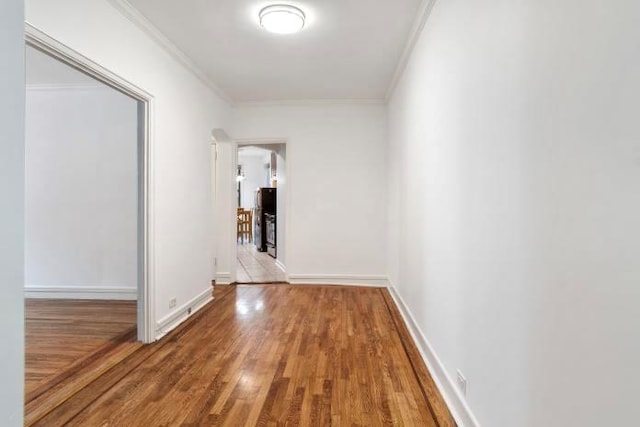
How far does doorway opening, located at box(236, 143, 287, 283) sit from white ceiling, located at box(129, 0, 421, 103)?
53.3 inches

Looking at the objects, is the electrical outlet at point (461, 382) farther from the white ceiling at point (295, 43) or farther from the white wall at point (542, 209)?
the white ceiling at point (295, 43)

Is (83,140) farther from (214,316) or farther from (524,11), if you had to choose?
(524,11)

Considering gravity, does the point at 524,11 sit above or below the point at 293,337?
above

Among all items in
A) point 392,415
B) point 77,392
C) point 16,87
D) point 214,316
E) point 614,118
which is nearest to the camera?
point 16,87

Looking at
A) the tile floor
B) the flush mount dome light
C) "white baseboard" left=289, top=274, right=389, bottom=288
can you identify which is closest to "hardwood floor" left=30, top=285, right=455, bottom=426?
"white baseboard" left=289, top=274, right=389, bottom=288

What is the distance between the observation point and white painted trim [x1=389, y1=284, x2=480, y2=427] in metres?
1.78

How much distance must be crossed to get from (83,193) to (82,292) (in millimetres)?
1203

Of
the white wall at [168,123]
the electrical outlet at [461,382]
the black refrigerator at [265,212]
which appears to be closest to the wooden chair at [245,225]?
the black refrigerator at [265,212]

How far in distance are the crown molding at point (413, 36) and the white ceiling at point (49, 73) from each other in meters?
2.94

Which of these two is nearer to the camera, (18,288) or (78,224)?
(18,288)

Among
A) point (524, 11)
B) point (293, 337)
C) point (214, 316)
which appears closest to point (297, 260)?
point (214, 316)

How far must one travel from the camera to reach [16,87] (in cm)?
72

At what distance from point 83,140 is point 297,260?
312cm

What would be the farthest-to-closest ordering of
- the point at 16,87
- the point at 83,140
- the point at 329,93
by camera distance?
the point at 329,93, the point at 83,140, the point at 16,87
